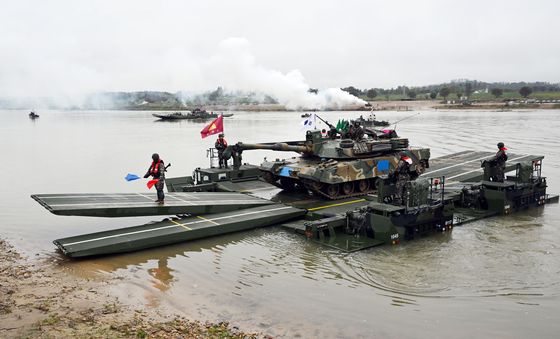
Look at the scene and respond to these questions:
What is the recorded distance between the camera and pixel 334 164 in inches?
678

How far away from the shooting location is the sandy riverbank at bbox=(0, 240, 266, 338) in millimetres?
7709

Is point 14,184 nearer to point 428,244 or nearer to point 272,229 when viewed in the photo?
point 272,229

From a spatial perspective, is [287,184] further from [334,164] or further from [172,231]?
[172,231]

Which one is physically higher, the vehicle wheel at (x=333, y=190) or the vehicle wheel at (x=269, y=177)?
the vehicle wheel at (x=269, y=177)

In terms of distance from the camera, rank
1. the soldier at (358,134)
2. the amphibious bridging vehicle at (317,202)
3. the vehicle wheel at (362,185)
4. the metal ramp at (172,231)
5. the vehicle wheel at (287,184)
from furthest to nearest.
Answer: the vehicle wheel at (287,184)
the soldier at (358,134)
the vehicle wheel at (362,185)
the amphibious bridging vehicle at (317,202)
the metal ramp at (172,231)

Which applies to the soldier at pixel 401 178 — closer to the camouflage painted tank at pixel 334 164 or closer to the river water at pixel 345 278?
the river water at pixel 345 278

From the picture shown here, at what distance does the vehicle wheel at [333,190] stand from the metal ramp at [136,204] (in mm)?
2173

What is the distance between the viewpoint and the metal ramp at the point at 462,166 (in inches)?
833

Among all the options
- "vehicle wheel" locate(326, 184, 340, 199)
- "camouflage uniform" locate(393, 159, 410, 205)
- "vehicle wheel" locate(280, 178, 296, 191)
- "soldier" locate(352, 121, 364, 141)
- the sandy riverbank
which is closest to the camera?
the sandy riverbank

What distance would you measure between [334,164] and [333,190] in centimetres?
90

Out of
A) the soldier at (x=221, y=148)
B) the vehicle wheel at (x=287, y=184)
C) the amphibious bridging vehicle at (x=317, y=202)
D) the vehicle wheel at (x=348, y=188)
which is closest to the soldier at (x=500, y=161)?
the amphibious bridging vehicle at (x=317, y=202)

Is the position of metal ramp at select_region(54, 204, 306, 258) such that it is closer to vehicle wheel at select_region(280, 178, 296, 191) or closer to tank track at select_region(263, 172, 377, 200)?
tank track at select_region(263, 172, 377, 200)

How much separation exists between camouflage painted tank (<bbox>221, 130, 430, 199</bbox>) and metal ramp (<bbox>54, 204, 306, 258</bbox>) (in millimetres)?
1782

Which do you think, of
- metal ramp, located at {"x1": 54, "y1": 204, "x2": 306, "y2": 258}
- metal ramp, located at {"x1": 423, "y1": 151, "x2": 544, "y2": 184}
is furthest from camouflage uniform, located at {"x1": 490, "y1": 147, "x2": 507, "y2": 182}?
metal ramp, located at {"x1": 54, "y1": 204, "x2": 306, "y2": 258}
